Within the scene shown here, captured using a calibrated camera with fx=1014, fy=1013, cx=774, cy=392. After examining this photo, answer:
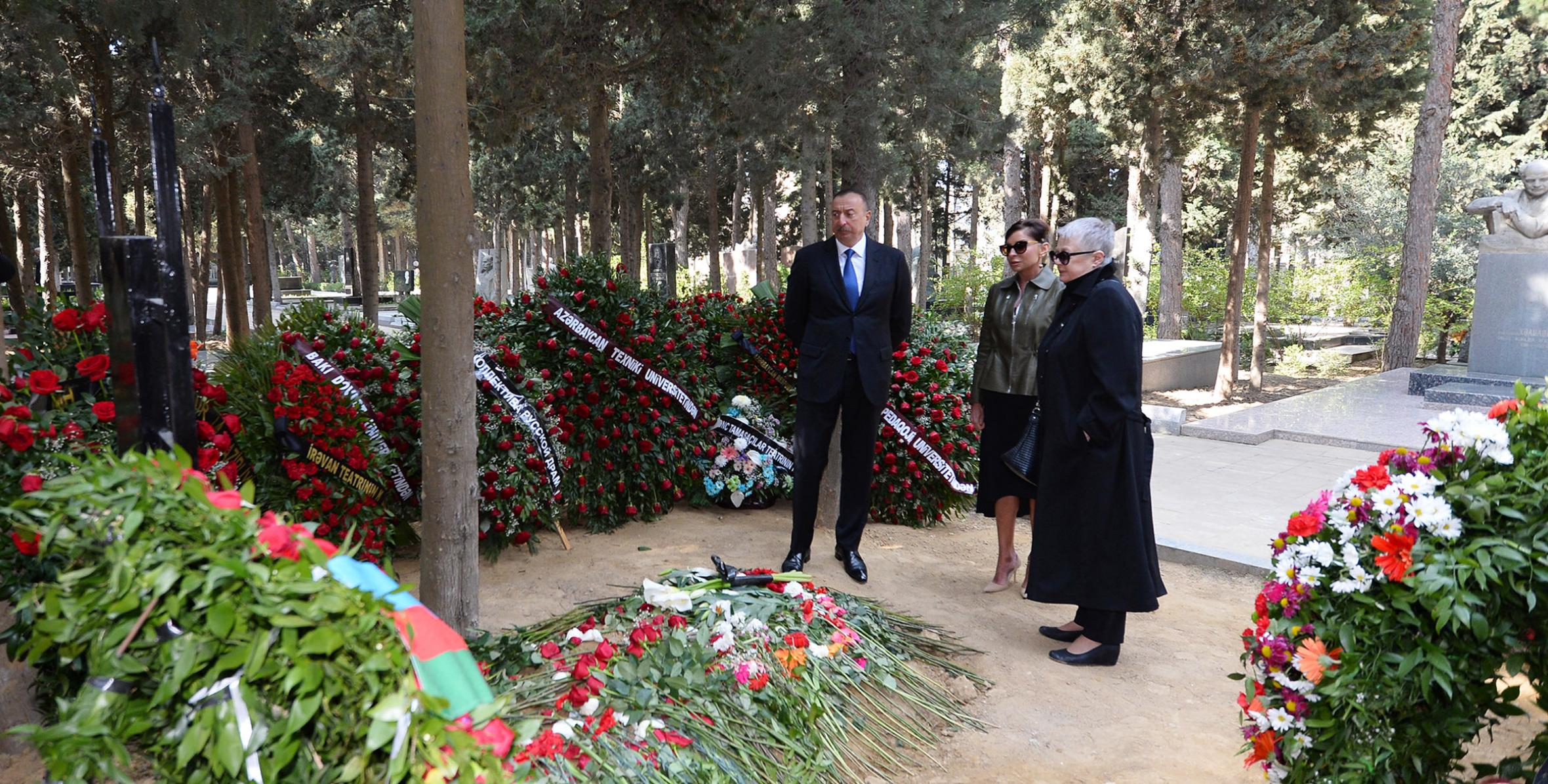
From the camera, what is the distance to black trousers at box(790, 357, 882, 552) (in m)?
4.96

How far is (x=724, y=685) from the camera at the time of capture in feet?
10.4

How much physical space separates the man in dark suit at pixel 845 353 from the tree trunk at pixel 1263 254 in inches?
407

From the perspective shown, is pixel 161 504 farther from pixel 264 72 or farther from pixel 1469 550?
pixel 264 72

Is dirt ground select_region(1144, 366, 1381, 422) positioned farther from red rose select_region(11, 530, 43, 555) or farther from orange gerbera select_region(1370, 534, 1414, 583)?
red rose select_region(11, 530, 43, 555)

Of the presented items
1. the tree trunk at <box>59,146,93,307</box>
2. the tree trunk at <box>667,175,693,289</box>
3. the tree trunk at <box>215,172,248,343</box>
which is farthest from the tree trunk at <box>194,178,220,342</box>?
the tree trunk at <box>667,175,693,289</box>

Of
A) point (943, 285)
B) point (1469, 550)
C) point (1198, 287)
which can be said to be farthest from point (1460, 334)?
point (1469, 550)

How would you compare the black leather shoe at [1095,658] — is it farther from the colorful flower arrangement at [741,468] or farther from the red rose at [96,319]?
the red rose at [96,319]

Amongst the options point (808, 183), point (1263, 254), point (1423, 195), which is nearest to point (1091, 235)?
point (808, 183)

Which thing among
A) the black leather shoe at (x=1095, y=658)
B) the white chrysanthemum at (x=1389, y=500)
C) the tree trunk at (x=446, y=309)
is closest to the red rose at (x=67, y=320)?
the tree trunk at (x=446, y=309)

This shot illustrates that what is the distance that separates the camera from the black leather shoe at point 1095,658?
4180mm

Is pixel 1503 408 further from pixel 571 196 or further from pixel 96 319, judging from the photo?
pixel 571 196

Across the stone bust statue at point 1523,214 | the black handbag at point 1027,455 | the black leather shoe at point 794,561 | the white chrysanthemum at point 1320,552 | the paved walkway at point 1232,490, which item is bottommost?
the paved walkway at point 1232,490

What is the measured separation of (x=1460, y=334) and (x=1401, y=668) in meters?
21.6

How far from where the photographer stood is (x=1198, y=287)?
2183cm
